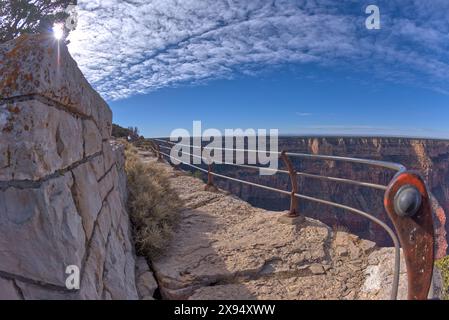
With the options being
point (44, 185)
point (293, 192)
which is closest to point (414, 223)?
point (44, 185)

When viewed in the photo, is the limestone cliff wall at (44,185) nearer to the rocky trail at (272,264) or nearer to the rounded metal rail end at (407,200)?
the rocky trail at (272,264)

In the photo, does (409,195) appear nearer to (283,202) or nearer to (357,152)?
(283,202)

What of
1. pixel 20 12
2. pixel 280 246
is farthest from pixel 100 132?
pixel 20 12

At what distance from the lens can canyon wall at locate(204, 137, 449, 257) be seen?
45406 mm

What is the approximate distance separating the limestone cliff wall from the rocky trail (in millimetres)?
805

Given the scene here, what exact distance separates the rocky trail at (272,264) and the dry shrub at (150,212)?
0.51 ft

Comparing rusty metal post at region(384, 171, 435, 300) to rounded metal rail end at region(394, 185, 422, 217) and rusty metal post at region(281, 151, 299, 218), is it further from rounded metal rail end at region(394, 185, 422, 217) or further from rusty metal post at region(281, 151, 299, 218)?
rusty metal post at region(281, 151, 299, 218)

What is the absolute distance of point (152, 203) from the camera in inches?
155

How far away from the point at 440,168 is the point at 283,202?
140ft

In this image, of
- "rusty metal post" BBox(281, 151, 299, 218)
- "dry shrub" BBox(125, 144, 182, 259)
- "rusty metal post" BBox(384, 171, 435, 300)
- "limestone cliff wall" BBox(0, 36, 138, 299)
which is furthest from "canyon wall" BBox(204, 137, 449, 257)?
"rusty metal post" BBox(384, 171, 435, 300)

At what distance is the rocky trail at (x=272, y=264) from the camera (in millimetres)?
2424

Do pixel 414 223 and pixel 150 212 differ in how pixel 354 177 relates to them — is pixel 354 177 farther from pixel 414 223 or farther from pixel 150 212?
pixel 414 223

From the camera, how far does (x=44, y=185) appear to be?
4.45 feet

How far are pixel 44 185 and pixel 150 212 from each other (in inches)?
97.3
